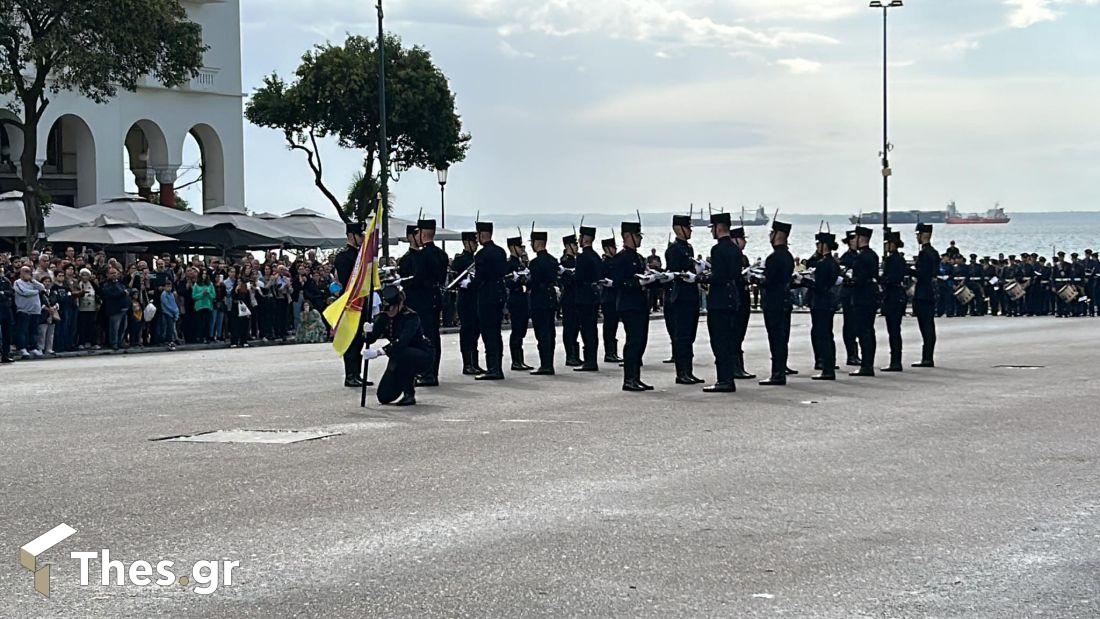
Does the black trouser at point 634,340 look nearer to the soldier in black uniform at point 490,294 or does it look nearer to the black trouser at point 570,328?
the soldier in black uniform at point 490,294

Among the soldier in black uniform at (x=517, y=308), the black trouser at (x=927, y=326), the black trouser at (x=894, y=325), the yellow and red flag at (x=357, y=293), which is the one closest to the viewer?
the yellow and red flag at (x=357, y=293)

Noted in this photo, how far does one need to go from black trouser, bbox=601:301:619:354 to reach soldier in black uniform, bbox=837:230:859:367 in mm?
3200

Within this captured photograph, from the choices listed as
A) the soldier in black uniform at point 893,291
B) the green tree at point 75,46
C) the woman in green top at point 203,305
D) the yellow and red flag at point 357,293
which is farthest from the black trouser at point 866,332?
the green tree at point 75,46

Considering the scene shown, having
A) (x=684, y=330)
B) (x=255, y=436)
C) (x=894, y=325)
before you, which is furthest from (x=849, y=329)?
(x=255, y=436)

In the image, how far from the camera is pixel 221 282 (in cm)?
2997

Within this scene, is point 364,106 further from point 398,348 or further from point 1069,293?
point 398,348

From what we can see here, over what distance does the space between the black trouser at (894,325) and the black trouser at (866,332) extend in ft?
1.95

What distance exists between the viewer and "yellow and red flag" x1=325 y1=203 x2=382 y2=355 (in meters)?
16.7

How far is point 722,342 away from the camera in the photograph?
17844 mm

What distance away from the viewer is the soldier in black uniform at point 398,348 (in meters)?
16.1

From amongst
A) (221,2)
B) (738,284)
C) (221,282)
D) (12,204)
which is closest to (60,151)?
(221,2)

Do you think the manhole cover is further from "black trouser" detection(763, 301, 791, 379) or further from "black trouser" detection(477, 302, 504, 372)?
"black trouser" detection(763, 301, 791, 379)

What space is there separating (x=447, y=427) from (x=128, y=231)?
68.8 feet

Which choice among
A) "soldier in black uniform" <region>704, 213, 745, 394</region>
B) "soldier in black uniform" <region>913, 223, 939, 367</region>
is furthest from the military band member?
"soldier in black uniform" <region>913, 223, 939, 367</region>
